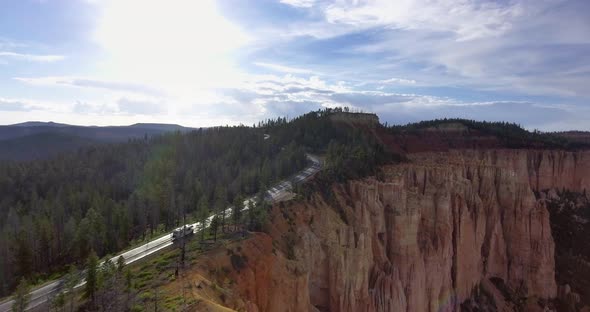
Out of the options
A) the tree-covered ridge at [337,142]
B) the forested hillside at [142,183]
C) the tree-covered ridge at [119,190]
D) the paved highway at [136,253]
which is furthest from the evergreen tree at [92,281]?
the tree-covered ridge at [337,142]

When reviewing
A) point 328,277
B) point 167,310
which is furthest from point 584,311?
point 167,310

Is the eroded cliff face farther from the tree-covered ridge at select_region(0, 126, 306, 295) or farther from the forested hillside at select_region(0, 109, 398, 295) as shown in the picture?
the tree-covered ridge at select_region(0, 126, 306, 295)

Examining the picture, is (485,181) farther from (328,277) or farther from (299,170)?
(328,277)

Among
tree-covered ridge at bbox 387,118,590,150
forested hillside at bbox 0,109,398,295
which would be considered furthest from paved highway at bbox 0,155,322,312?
tree-covered ridge at bbox 387,118,590,150

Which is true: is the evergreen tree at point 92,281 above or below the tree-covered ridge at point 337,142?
below

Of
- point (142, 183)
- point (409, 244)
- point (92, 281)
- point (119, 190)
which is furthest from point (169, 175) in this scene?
point (92, 281)

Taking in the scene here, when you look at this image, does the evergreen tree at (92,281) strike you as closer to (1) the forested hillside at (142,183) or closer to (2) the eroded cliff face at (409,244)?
(2) the eroded cliff face at (409,244)

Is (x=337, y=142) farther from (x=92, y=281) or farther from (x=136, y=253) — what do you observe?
(x=92, y=281)
